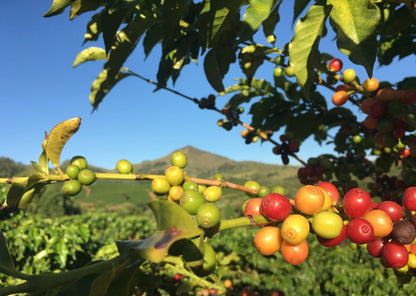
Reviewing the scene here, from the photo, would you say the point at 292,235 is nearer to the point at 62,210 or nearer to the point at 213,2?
the point at 213,2

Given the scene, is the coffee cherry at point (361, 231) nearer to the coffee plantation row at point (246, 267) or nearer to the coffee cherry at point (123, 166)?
the coffee cherry at point (123, 166)

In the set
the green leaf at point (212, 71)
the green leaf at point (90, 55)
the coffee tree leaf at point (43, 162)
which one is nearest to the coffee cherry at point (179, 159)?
the coffee tree leaf at point (43, 162)

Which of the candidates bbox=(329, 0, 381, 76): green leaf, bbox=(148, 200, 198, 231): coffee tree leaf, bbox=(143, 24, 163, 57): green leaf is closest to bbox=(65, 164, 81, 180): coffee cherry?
bbox=(148, 200, 198, 231): coffee tree leaf

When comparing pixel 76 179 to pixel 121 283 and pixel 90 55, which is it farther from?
pixel 90 55

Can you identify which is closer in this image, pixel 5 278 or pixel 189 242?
pixel 189 242

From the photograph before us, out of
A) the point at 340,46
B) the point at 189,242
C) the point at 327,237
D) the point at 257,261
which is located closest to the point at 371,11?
the point at 340,46

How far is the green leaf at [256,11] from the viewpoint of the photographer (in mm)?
1131

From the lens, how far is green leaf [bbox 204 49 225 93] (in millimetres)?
1792

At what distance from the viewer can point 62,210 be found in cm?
3488

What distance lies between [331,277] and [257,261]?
1616 mm

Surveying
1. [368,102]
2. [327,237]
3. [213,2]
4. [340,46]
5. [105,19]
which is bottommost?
[327,237]

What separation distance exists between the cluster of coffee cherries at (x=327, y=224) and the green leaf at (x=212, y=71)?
1.10 m

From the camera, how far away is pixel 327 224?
30.4 inches

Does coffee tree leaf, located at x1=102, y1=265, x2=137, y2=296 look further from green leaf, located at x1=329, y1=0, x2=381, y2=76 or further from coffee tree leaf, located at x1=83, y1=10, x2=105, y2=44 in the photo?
→ coffee tree leaf, located at x1=83, y1=10, x2=105, y2=44
